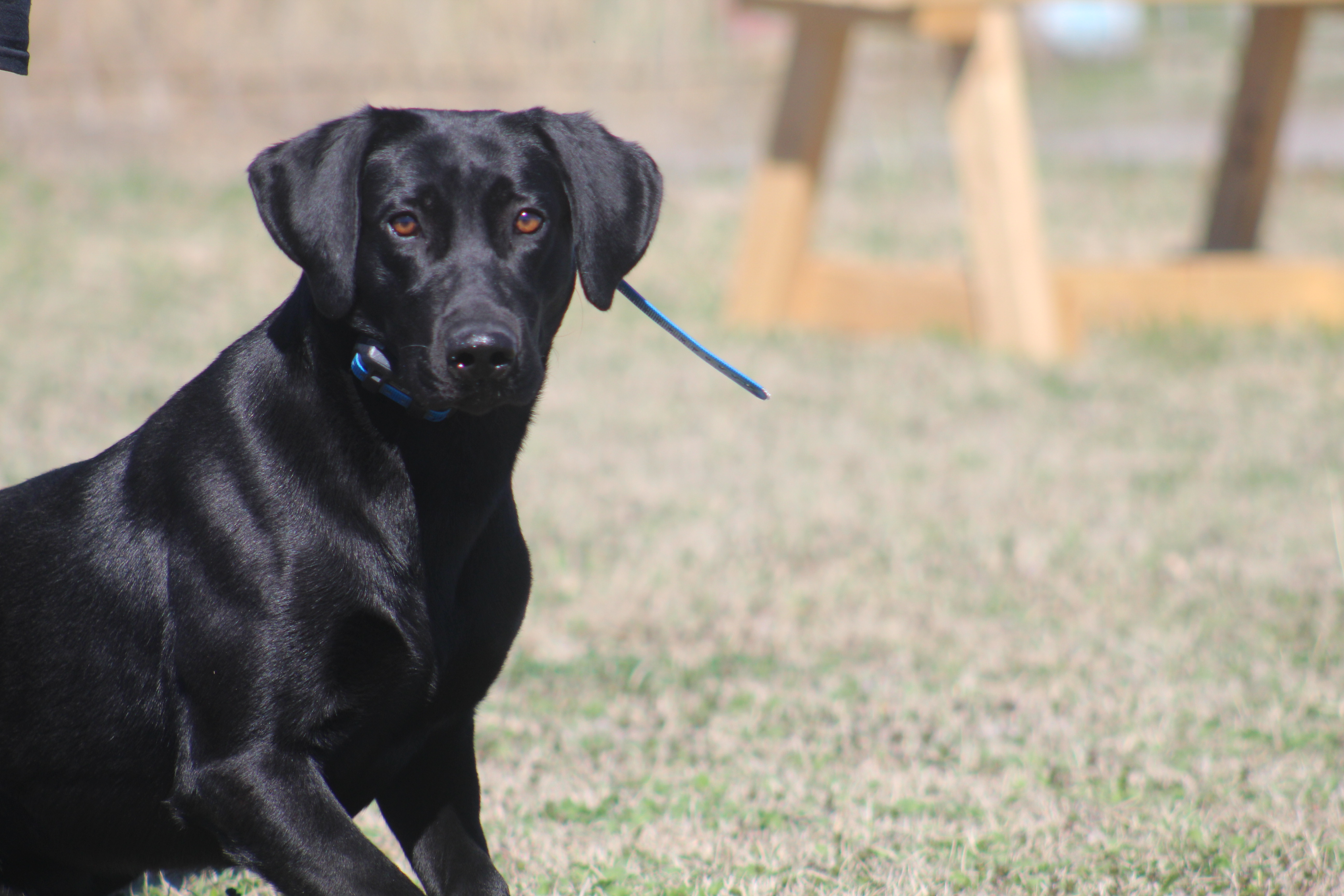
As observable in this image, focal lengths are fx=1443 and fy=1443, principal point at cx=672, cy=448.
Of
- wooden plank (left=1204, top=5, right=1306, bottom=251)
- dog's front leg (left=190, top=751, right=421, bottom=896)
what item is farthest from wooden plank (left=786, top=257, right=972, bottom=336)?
dog's front leg (left=190, top=751, right=421, bottom=896)

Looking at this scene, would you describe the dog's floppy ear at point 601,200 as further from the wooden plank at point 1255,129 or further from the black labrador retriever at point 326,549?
the wooden plank at point 1255,129

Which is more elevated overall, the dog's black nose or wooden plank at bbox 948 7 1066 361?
the dog's black nose

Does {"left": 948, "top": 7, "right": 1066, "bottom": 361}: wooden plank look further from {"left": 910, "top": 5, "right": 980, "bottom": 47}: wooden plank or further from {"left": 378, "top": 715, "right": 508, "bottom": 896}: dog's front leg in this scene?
{"left": 378, "top": 715, "right": 508, "bottom": 896}: dog's front leg

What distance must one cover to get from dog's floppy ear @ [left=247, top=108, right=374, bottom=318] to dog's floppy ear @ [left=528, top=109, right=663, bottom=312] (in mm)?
324

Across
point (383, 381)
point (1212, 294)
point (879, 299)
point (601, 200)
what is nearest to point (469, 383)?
point (383, 381)

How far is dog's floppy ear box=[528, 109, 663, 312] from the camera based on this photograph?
92.7 inches

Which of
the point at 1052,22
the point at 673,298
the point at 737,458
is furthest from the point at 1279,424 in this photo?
the point at 1052,22

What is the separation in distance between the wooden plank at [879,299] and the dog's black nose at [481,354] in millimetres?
5795

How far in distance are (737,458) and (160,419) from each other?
373 centimetres

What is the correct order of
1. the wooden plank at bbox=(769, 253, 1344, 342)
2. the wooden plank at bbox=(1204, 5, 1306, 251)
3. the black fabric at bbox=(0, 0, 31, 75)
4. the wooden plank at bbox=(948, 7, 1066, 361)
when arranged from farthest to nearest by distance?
the wooden plank at bbox=(1204, 5, 1306, 251) < the wooden plank at bbox=(769, 253, 1344, 342) < the wooden plank at bbox=(948, 7, 1066, 361) < the black fabric at bbox=(0, 0, 31, 75)

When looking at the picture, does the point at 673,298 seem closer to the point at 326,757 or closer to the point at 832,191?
the point at 832,191

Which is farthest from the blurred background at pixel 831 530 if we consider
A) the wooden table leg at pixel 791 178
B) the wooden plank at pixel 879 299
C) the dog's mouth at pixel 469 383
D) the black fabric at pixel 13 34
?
the black fabric at pixel 13 34

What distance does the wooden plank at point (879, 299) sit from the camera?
767 cm

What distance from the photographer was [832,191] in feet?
43.8
